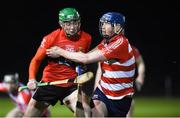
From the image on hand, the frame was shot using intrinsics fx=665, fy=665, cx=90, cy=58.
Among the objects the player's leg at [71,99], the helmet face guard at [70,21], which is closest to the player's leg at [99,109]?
the player's leg at [71,99]

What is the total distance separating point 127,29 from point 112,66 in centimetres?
1844

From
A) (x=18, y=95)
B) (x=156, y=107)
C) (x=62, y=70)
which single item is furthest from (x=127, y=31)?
(x=62, y=70)

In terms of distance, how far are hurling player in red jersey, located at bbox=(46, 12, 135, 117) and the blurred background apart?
13.4 m

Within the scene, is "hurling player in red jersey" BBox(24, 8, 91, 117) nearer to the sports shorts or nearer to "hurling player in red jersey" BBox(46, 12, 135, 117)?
"hurling player in red jersey" BBox(46, 12, 135, 117)

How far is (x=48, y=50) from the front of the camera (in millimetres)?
8242

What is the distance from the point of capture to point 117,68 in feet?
25.2

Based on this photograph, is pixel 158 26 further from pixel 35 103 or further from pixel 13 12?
pixel 35 103

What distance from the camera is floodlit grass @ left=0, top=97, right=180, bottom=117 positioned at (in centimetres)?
1552

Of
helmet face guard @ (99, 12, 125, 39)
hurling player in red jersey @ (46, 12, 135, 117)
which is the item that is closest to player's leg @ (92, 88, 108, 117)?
hurling player in red jersey @ (46, 12, 135, 117)

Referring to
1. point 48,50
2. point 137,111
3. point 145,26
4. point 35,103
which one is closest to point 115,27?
point 48,50

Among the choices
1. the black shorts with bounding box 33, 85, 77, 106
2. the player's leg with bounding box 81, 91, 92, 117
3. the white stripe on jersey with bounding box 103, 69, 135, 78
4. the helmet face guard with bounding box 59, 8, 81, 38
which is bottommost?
the player's leg with bounding box 81, 91, 92, 117

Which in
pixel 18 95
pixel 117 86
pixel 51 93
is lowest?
pixel 18 95

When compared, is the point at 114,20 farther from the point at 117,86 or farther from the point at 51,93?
the point at 51,93

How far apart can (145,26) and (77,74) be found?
18.8 meters
